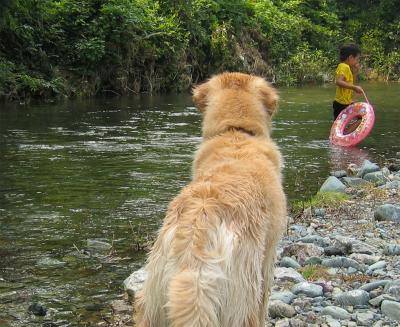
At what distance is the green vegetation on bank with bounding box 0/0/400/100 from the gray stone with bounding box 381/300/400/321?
15351 millimetres

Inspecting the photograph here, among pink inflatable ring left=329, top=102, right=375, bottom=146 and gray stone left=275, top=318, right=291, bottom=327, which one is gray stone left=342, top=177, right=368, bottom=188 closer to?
pink inflatable ring left=329, top=102, right=375, bottom=146

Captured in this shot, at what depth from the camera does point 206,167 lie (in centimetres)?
368

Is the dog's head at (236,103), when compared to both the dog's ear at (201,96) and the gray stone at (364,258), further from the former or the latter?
the gray stone at (364,258)

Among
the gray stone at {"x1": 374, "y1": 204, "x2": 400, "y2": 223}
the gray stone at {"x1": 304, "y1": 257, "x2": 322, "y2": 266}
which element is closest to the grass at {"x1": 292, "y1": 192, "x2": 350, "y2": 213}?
the gray stone at {"x1": 374, "y1": 204, "x2": 400, "y2": 223}

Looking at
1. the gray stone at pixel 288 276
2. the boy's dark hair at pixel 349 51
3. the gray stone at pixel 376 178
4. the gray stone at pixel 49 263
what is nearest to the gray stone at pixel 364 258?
the gray stone at pixel 288 276

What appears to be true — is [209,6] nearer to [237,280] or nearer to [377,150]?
[377,150]

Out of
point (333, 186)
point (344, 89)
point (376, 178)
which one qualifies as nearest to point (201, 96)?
point (333, 186)

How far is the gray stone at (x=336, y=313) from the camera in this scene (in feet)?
14.4

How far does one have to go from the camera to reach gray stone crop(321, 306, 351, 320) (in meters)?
4.38

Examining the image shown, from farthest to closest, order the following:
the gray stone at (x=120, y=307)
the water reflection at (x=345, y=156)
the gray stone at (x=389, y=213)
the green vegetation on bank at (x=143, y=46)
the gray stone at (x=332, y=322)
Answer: the green vegetation on bank at (x=143, y=46) < the water reflection at (x=345, y=156) < the gray stone at (x=389, y=213) < the gray stone at (x=120, y=307) < the gray stone at (x=332, y=322)

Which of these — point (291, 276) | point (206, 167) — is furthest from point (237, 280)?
point (291, 276)

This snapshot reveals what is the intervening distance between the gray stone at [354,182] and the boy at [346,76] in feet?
12.4

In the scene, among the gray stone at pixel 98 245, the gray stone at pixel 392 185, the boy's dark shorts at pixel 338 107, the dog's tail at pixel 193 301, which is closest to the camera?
the dog's tail at pixel 193 301

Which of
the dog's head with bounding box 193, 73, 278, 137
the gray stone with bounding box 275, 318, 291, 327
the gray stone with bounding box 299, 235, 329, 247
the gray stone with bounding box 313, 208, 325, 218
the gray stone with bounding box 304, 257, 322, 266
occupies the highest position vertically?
the dog's head with bounding box 193, 73, 278, 137
